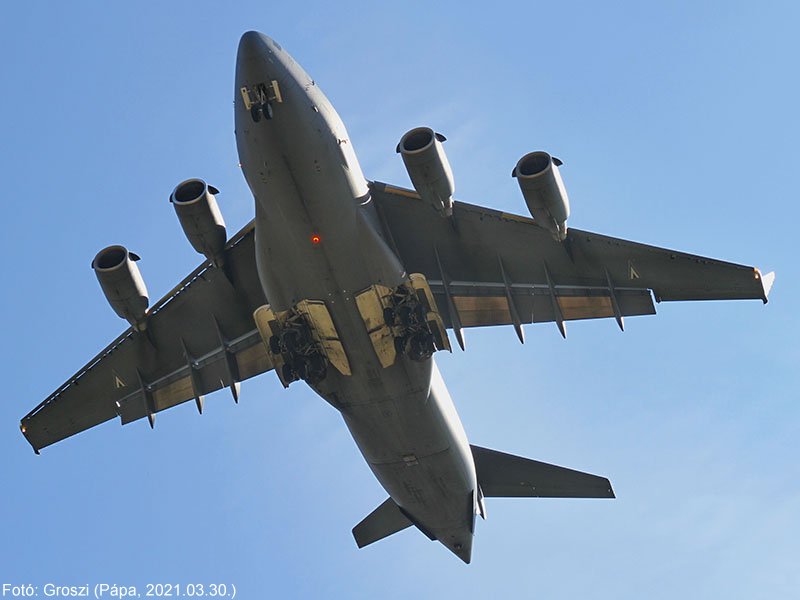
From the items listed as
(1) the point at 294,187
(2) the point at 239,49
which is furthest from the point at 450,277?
(2) the point at 239,49

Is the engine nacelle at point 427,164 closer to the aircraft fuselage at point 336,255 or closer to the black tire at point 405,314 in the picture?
the aircraft fuselage at point 336,255

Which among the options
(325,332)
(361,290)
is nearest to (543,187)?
(361,290)

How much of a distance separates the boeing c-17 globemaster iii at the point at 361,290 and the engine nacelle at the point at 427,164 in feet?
0.10

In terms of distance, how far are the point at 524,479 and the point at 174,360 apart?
7.88 metres

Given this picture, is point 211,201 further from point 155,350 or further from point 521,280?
point 521,280

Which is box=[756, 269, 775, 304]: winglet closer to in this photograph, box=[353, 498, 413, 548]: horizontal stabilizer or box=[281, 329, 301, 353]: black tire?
box=[281, 329, 301, 353]: black tire

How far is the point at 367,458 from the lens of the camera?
67.8 feet

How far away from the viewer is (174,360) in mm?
21609

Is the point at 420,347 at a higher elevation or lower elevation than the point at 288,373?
lower

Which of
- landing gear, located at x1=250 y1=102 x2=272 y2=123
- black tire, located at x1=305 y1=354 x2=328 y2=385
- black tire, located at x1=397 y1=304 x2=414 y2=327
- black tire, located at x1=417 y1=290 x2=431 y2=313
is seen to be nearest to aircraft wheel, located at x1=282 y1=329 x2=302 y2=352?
black tire, located at x1=305 y1=354 x2=328 y2=385

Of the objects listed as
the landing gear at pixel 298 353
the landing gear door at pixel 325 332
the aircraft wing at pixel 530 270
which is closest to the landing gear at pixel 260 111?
the aircraft wing at pixel 530 270

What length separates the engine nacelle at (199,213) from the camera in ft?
59.3

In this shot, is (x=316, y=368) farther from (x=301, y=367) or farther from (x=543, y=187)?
(x=543, y=187)

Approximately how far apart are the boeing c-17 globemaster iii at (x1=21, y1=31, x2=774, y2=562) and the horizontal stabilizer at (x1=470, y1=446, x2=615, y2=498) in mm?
48
